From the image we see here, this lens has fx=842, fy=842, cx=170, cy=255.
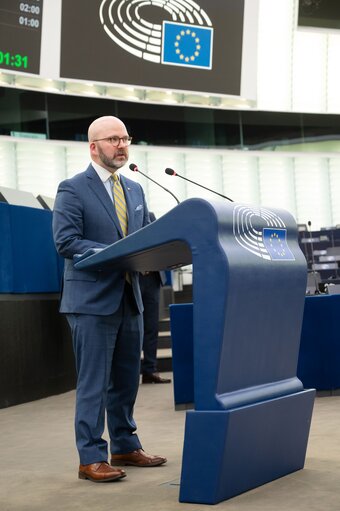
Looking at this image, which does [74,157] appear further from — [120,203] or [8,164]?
[120,203]

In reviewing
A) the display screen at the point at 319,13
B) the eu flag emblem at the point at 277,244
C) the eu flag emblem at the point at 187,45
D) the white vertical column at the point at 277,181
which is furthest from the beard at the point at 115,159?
the white vertical column at the point at 277,181

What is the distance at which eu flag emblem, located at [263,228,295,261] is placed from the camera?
309 centimetres

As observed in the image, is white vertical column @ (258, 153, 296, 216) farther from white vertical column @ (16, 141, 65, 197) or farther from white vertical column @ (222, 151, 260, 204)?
white vertical column @ (16, 141, 65, 197)

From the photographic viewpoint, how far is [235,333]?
9.26ft

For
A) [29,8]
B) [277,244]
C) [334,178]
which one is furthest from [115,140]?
[334,178]

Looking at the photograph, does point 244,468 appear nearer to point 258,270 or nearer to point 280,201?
point 258,270

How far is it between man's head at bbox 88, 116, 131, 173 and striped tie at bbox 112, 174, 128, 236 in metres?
0.11

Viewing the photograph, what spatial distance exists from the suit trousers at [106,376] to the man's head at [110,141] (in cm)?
52

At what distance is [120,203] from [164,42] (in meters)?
11.9

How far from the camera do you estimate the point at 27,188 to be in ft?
54.4

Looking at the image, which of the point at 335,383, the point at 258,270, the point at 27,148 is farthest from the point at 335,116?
the point at 258,270

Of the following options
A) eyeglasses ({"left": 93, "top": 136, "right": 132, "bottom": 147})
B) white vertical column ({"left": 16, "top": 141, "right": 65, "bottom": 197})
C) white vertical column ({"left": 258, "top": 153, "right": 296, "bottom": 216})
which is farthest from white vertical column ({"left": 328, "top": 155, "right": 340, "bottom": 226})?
eyeglasses ({"left": 93, "top": 136, "right": 132, "bottom": 147})

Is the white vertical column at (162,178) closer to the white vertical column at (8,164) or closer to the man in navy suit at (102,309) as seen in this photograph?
the white vertical column at (8,164)

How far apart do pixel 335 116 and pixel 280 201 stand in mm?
2491
